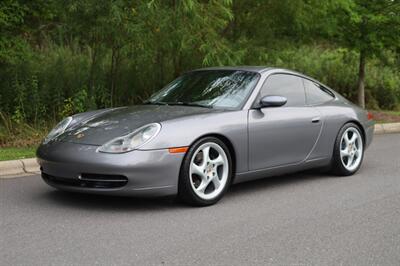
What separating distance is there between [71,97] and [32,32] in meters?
2.45

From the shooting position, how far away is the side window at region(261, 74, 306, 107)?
6.68 m

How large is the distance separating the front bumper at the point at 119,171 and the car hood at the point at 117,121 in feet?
0.53

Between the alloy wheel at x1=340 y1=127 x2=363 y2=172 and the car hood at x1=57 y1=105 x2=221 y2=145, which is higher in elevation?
the car hood at x1=57 y1=105 x2=221 y2=145

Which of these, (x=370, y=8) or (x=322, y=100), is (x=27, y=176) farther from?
(x=370, y=8)

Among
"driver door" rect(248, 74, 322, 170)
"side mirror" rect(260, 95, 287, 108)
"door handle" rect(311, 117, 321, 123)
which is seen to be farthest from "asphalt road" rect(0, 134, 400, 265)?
"side mirror" rect(260, 95, 287, 108)

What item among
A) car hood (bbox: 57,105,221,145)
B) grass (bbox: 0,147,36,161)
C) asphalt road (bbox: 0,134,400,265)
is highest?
car hood (bbox: 57,105,221,145)

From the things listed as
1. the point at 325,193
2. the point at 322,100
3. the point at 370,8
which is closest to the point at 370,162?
the point at 322,100

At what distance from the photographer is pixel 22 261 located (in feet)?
13.5

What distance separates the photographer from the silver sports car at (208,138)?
5.39 metres

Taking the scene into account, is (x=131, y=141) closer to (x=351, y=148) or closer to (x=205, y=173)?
(x=205, y=173)

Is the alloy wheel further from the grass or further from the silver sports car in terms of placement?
the grass

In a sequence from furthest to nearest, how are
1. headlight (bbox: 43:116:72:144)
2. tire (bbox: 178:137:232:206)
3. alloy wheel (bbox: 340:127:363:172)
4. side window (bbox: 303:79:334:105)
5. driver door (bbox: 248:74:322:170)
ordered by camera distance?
alloy wheel (bbox: 340:127:363:172)
side window (bbox: 303:79:334:105)
driver door (bbox: 248:74:322:170)
headlight (bbox: 43:116:72:144)
tire (bbox: 178:137:232:206)

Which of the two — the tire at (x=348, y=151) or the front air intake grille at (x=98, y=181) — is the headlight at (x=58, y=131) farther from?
the tire at (x=348, y=151)

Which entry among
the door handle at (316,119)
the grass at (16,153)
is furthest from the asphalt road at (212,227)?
the grass at (16,153)
